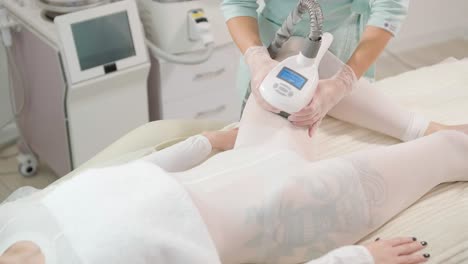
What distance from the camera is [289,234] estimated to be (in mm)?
1326

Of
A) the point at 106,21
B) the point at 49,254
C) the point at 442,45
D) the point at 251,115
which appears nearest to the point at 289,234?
the point at 251,115

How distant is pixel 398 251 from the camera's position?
128cm

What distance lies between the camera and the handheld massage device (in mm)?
1425

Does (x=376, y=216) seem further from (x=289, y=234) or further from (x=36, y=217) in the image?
(x=36, y=217)

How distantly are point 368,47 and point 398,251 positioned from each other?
56 cm

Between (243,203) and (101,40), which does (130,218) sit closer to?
(243,203)

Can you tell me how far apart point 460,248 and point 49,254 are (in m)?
0.85

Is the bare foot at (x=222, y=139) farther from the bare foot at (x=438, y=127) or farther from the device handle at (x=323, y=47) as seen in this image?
the bare foot at (x=438, y=127)

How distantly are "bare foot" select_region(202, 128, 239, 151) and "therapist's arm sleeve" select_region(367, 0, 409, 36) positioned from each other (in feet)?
1.53

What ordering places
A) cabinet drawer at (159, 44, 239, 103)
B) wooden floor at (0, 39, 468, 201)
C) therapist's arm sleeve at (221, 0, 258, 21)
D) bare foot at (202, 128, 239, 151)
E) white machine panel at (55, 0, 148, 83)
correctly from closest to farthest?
bare foot at (202, 128, 239, 151)
therapist's arm sleeve at (221, 0, 258, 21)
white machine panel at (55, 0, 148, 83)
cabinet drawer at (159, 44, 239, 103)
wooden floor at (0, 39, 468, 201)

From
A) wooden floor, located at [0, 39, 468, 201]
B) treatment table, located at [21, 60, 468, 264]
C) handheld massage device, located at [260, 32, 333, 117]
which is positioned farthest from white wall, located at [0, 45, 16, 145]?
handheld massage device, located at [260, 32, 333, 117]

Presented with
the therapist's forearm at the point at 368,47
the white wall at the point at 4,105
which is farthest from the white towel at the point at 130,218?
the white wall at the point at 4,105

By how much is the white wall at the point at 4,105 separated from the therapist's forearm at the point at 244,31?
1.24 metres

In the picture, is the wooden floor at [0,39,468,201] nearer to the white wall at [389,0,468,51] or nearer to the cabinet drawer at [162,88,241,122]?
the white wall at [389,0,468,51]
